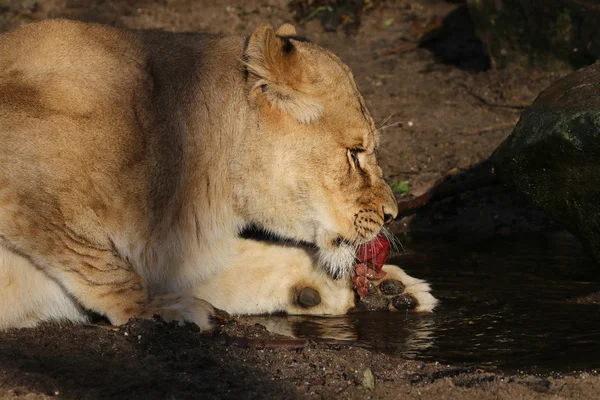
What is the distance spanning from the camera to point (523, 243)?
21.6ft

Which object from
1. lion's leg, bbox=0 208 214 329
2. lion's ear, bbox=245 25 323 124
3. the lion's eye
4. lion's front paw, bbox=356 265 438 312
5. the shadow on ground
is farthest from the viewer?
lion's front paw, bbox=356 265 438 312

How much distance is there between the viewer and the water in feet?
14.4

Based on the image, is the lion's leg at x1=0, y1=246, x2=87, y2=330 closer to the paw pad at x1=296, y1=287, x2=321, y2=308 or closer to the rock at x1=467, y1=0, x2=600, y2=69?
the paw pad at x1=296, y1=287, x2=321, y2=308

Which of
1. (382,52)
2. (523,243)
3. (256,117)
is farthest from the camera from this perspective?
(382,52)

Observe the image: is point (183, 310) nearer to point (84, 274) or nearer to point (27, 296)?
point (84, 274)

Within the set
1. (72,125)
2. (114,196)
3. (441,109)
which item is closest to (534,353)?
(114,196)

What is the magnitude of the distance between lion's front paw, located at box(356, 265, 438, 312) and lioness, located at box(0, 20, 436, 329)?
2 cm

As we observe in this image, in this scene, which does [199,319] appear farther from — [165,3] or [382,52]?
[165,3]

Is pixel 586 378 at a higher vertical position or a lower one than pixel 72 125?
lower

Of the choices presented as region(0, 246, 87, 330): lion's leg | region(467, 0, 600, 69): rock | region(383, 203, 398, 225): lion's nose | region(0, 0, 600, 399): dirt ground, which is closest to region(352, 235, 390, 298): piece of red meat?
region(383, 203, 398, 225): lion's nose

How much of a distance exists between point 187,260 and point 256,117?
0.76m

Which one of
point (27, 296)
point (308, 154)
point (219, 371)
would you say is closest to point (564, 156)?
point (308, 154)

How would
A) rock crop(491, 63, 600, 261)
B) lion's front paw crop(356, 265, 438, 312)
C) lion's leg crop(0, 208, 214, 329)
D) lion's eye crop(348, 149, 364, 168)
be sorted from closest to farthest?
lion's leg crop(0, 208, 214, 329) → lion's eye crop(348, 149, 364, 168) → rock crop(491, 63, 600, 261) → lion's front paw crop(356, 265, 438, 312)

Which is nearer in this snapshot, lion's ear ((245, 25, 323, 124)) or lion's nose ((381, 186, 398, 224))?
lion's ear ((245, 25, 323, 124))
